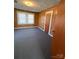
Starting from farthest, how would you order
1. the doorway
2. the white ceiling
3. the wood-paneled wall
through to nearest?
1. the doorway
2. the wood-paneled wall
3. the white ceiling

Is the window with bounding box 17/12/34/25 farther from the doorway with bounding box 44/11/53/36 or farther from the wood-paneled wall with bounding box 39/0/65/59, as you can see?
the doorway with bounding box 44/11/53/36

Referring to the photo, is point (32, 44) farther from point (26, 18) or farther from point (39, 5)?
point (39, 5)

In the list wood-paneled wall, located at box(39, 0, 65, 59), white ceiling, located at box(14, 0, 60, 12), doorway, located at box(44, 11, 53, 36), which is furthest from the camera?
doorway, located at box(44, 11, 53, 36)

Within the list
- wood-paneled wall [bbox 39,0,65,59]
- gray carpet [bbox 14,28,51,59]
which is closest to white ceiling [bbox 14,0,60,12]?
wood-paneled wall [bbox 39,0,65,59]

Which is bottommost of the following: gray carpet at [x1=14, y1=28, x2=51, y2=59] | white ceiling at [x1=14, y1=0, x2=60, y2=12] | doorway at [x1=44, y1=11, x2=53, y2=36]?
gray carpet at [x1=14, y1=28, x2=51, y2=59]

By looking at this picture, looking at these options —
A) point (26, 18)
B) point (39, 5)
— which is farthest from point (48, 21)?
point (26, 18)

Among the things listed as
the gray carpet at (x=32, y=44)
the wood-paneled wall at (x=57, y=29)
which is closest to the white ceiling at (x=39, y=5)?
the wood-paneled wall at (x=57, y=29)

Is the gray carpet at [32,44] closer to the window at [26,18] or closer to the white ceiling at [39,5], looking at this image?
the window at [26,18]

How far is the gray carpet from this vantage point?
1253 mm

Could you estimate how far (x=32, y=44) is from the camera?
4.85 ft

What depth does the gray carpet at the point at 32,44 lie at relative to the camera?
4.11 feet

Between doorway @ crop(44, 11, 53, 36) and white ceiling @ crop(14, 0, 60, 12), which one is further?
doorway @ crop(44, 11, 53, 36)

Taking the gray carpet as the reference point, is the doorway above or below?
above
